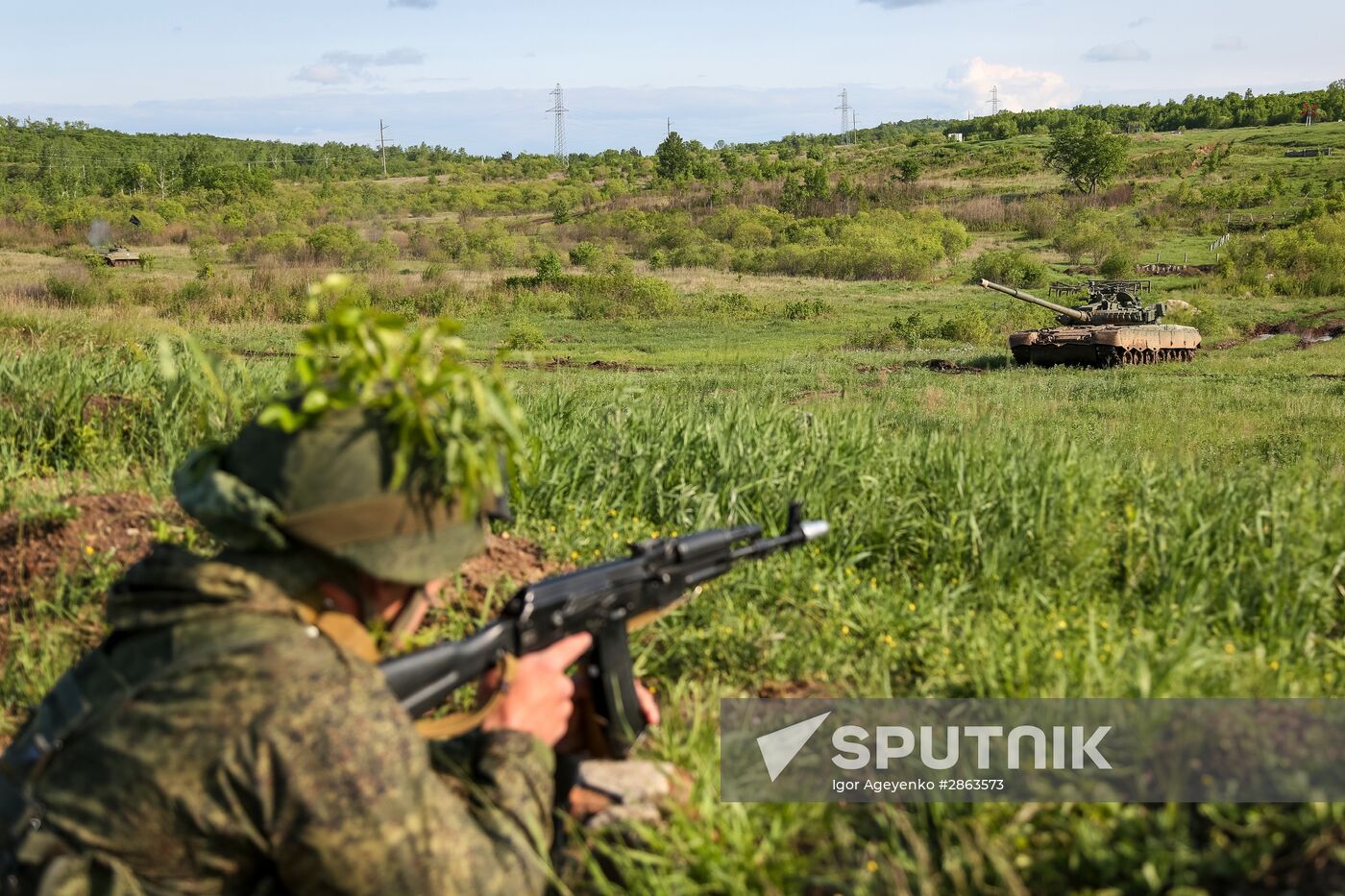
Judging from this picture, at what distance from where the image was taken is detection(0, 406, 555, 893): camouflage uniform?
79.1 inches

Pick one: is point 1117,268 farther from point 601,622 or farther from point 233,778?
point 233,778

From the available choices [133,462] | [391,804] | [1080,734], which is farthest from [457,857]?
[133,462]

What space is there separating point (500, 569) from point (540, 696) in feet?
7.23

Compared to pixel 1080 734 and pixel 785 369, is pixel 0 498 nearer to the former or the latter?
pixel 1080 734

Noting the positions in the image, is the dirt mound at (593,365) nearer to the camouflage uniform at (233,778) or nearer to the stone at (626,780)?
the stone at (626,780)

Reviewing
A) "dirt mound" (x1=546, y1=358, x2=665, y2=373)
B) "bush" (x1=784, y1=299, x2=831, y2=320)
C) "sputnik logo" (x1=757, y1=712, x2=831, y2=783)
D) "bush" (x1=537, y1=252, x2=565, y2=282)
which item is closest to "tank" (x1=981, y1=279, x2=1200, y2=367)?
"bush" (x1=784, y1=299, x2=831, y2=320)

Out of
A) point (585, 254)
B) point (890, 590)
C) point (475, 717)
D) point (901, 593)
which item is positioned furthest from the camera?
point (585, 254)

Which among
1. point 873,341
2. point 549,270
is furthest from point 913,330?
point 549,270

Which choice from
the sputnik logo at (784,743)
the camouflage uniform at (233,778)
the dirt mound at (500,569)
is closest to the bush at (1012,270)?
the dirt mound at (500,569)

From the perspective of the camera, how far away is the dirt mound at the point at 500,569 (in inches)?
184

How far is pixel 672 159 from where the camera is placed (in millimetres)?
80438

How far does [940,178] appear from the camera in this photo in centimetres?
7456

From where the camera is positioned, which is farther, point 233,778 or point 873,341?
point 873,341

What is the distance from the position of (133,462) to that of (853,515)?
12.8ft
